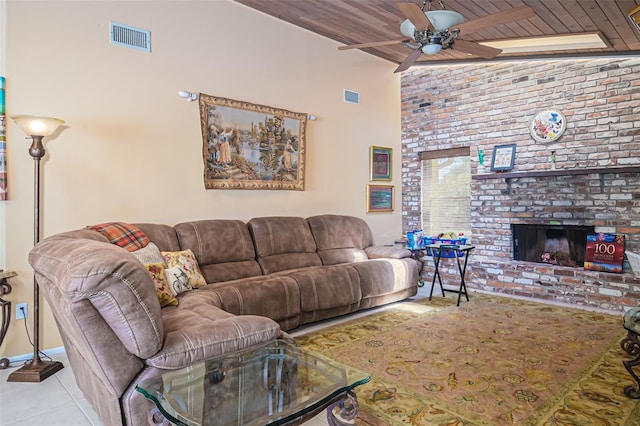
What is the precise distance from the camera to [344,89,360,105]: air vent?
5453 millimetres

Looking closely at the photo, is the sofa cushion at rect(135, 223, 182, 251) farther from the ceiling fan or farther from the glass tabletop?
the glass tabletop

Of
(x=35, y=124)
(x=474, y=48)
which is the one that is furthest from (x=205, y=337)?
(x=474, y=48)

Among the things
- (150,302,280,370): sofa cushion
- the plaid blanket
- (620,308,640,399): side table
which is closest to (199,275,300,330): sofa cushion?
the plaid blanket

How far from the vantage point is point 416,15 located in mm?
2814

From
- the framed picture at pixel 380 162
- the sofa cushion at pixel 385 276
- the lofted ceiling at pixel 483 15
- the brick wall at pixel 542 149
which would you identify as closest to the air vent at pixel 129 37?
the lofted ceiling at pixel 483 15

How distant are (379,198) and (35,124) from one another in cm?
420

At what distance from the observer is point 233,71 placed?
4273 millimetres

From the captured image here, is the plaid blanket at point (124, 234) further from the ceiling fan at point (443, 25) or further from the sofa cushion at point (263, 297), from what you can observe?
the ceiling fan at point (443, 25)

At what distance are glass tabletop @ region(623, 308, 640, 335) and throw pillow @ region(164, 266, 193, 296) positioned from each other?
9.88 ft

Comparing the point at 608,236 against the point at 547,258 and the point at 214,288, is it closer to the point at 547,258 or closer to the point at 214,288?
the point at 547,258

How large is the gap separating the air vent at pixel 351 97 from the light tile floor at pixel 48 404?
13.8 ft

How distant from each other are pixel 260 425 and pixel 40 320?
8.52 ft

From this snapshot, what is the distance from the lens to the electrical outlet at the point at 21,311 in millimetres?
3072

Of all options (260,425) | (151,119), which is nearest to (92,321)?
(260,425)
